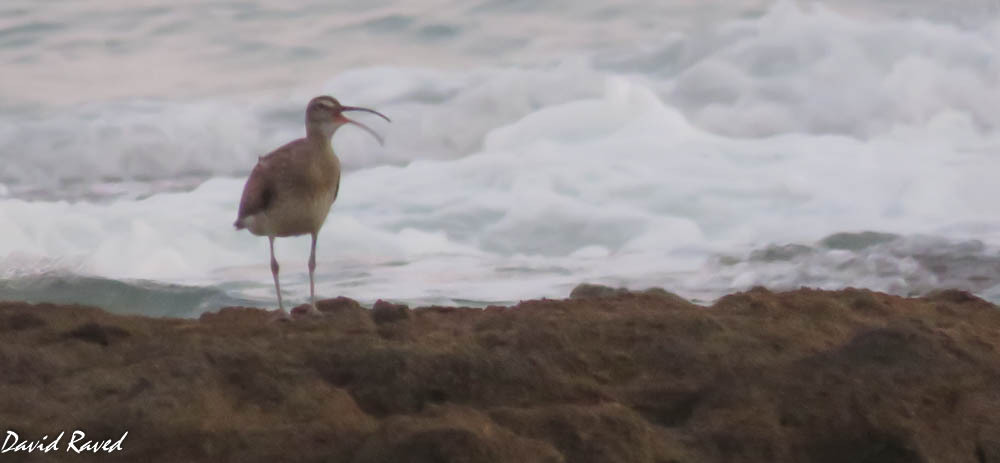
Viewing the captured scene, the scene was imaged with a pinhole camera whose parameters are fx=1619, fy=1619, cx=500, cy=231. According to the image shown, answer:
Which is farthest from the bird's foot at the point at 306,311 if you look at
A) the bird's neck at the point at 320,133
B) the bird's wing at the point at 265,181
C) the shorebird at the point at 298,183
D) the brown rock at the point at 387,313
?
the bird's neck at the point at 320,133

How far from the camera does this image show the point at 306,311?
6387 millimetres

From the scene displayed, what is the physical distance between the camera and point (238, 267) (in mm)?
15758

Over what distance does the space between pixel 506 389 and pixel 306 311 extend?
174 cm

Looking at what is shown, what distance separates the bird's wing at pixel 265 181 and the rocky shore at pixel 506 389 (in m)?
2.30

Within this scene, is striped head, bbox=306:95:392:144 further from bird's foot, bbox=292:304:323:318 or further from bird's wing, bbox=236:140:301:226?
bird's foot, bbox=292:304:323:318

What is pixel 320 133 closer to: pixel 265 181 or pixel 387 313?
pixel 265 181

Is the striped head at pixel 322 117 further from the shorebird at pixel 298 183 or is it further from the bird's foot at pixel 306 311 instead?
the bird's foot at pixel 306 311

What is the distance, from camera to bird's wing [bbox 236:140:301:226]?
26.0 ft

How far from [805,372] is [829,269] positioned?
1099cm

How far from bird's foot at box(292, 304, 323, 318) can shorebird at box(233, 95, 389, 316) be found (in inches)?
47.3

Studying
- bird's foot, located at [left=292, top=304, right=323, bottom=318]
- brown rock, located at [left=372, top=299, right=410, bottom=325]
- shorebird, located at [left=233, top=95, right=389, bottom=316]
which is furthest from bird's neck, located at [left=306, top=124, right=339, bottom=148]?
brown rock, located at [left=372, top=299, right=410, bottom=325]

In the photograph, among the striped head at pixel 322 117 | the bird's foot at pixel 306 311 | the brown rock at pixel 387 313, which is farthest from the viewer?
the striped head at pixel 322 117

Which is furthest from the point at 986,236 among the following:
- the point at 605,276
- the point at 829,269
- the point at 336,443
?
the point at 336,443

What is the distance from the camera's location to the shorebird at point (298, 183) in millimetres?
7895
